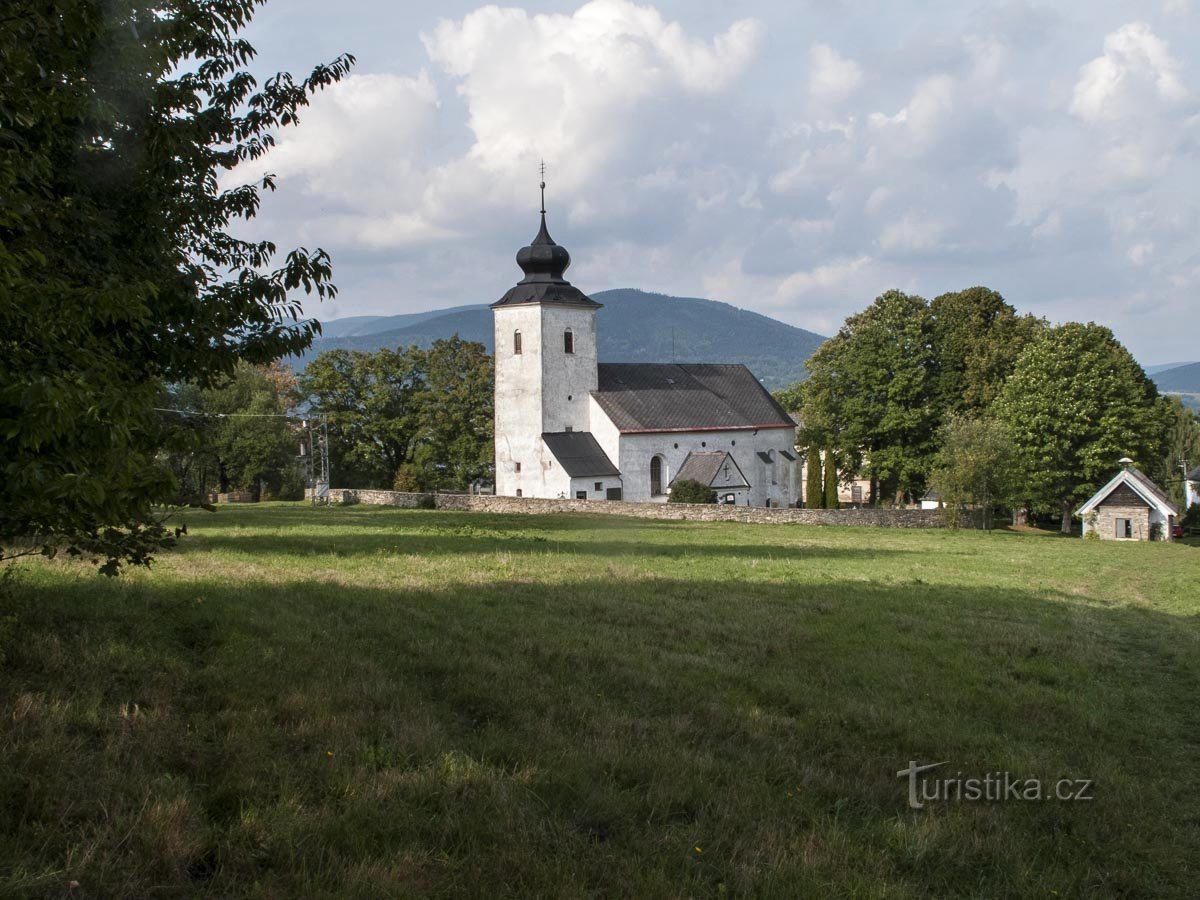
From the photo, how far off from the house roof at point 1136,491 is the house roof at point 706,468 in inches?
693

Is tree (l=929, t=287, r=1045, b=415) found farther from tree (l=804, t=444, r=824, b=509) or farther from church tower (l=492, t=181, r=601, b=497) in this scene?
church tower (l=492, t=181, r=601, b=497)

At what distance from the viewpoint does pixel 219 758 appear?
584 centimetres

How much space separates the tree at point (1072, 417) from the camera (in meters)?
48.0

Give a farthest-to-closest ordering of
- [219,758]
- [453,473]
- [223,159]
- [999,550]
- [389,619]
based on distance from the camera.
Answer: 1. [453,473]
2. [999,550]
3. [389,619]
4. [223,159]
5. [219,758]

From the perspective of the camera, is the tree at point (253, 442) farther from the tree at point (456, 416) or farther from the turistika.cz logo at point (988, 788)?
the turistika.cz logo at point (988, 788)

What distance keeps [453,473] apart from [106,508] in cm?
5736

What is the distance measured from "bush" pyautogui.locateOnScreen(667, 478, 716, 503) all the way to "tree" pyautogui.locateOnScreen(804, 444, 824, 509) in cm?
→ 621

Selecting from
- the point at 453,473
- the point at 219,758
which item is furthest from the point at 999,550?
the point at 453,473

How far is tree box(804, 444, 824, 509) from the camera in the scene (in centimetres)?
5594

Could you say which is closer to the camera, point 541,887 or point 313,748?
point 541,887

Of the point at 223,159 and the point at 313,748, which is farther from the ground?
the point at 223,159

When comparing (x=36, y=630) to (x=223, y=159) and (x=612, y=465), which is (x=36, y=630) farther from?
(x=612, y=465)

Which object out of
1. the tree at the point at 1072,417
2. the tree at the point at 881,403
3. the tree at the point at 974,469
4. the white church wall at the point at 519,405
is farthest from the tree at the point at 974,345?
the white church wall at the point at 519,405

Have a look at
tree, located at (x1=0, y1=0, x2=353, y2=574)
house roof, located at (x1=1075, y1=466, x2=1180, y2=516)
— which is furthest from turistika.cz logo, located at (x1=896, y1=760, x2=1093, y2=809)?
house roof, located at (x1=1075, y1=466, x2=1180, y2=516)
